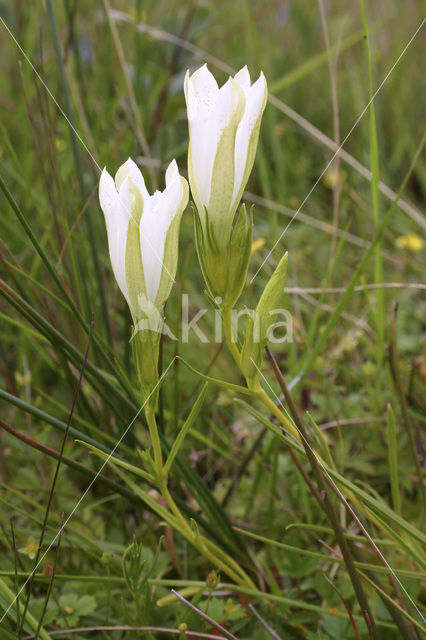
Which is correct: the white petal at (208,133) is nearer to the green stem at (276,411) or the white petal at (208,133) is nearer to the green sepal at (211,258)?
the green sepal at (211,258)

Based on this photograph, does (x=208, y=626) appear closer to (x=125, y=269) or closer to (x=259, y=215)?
(x=125, y=269)

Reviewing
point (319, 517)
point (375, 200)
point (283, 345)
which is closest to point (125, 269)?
point (375, 200)

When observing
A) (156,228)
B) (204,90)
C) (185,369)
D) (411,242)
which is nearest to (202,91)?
(204,90)

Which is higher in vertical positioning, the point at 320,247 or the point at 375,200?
the point at 375,200

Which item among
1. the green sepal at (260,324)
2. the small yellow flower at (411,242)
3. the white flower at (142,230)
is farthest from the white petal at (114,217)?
the small yellow flower at (411,242)

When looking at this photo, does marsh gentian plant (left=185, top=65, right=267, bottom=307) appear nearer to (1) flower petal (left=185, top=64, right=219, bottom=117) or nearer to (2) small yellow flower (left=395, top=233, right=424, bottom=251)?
(1) flower petal (left=185, top=64, right=219, bottom=117)

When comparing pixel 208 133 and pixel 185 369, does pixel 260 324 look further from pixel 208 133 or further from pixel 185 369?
pixel 185 369
